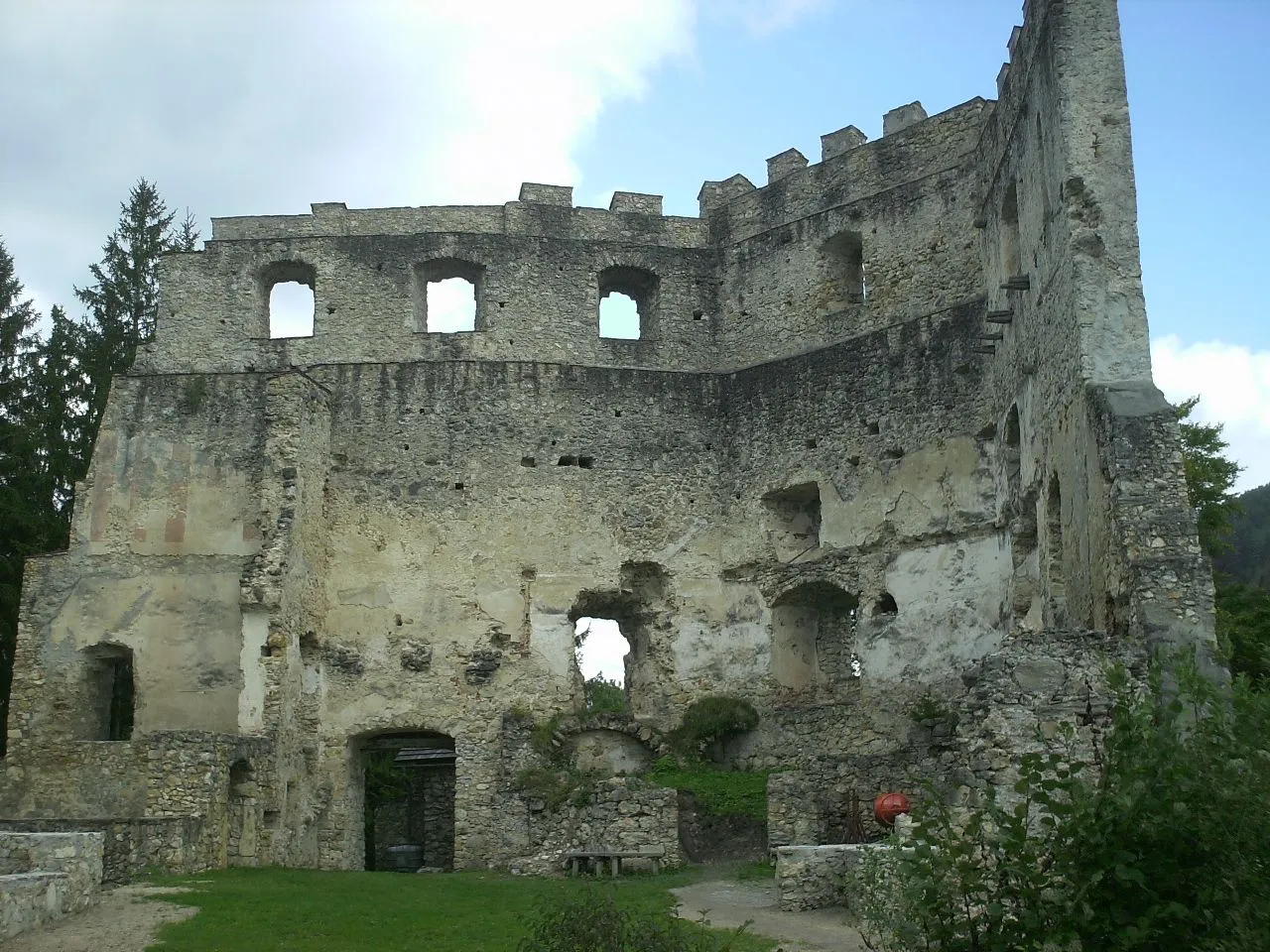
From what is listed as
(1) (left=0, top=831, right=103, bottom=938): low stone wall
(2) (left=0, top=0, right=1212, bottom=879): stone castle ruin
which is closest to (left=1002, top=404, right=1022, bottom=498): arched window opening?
(2) (left=0, top=0, right=1212, bottom=879): stone castle ruin

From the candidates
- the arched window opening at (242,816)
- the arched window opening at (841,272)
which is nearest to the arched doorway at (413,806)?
the arched window opening at (242,816)

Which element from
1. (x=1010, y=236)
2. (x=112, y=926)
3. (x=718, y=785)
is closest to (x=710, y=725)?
(x=718, y=785)

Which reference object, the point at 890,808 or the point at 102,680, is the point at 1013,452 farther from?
the point at 102,680

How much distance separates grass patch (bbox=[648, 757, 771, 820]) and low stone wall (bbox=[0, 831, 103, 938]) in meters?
7.68

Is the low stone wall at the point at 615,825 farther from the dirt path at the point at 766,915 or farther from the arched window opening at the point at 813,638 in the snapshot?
the arched window opening at the point at 813,638

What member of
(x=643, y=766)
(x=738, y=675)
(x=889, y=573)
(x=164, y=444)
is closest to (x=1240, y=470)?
(x=889, y=573)

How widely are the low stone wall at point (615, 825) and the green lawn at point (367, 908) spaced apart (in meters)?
0.68

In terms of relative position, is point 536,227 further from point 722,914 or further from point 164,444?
point 722,914

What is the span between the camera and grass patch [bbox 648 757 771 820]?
1838 cm

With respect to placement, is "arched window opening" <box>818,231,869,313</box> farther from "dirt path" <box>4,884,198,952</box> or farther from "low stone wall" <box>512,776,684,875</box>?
"dirt path" <box>4,884,198,952</box>

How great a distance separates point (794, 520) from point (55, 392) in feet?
42.8

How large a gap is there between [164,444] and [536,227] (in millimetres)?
6868

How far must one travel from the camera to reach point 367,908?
13164 millimetres

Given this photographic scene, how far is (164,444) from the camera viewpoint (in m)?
20.2
